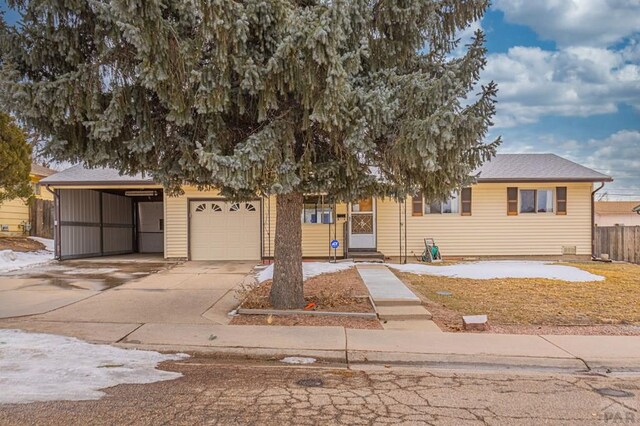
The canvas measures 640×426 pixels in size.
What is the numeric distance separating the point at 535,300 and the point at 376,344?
14.1ft

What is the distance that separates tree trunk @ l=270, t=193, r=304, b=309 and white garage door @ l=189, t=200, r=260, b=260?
8.26 metres

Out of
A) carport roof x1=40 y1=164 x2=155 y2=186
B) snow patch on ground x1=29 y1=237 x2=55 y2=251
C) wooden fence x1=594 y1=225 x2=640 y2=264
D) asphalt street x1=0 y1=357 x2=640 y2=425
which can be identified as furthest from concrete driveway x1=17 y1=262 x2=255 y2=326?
wooden fence x1=594 y1=225 x2=640 y2=264

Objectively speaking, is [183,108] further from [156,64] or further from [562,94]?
[562,94]

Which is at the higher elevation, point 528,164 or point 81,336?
point 528,164

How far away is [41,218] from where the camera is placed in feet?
68.0

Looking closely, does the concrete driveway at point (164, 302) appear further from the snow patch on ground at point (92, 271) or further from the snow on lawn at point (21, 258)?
the snow on lawn at point (21, 258)

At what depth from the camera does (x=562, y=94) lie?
1689 cm

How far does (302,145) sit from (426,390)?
379 cm

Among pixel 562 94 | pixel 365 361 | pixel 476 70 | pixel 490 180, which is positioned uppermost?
pixel 562 94

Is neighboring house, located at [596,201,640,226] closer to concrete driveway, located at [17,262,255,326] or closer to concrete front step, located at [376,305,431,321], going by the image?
concrete driveway, located at [17,262,255,326]

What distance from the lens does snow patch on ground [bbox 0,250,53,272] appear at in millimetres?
13198

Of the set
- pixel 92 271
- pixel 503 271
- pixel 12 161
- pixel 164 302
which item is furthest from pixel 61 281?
pixel 503 271

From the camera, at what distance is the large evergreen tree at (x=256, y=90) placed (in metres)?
5.39

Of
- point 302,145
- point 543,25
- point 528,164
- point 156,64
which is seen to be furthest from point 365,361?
point 528,164
